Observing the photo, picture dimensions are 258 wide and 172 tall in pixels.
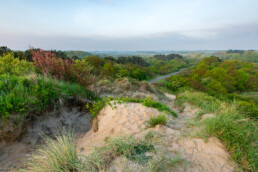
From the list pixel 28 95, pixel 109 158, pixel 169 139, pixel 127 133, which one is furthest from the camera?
pixel 28 95

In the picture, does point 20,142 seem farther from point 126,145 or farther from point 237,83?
point 237,83

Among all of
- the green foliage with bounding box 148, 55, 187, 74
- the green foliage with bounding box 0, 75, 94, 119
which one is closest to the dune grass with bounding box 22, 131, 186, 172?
the green foliage with bounding box 0, 75, 94, 119

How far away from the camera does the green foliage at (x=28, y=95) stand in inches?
145

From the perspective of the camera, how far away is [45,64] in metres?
6.21

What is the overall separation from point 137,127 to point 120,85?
8262mm

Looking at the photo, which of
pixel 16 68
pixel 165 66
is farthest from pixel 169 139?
pixel 165 66

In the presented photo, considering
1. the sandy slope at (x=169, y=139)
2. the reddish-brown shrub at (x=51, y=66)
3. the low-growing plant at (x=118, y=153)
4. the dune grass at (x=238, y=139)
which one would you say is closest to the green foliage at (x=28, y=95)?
the reddish-brown shrub at (x=51, y=66)

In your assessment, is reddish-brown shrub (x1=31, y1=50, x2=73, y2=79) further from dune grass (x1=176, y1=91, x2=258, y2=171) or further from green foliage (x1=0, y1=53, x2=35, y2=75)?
dune grass (x1=176, y1=91, x2=258, y2=171)

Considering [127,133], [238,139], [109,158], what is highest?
[238,139]

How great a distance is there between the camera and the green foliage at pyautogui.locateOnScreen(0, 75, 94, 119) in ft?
12.1

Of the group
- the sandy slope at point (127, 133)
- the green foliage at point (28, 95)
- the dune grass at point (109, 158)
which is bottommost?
the sandy slope at point (127, 133)

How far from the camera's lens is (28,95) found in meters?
4.18

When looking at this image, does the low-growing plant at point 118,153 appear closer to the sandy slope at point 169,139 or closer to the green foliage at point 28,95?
the sandy slope at point 169,139

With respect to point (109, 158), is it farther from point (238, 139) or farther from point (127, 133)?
point (238, 139)
